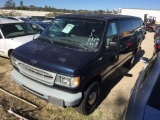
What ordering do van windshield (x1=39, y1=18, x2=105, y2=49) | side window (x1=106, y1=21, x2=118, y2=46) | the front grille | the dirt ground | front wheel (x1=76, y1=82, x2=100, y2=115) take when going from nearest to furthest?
the front grille, front wheel (x1=76, y1=82, x2=100, y2=115), the dirt ground, van windshield (x1=39, y1=18, x2=105, y2=49), side window (x1=106, y1=21, x2=118, y2=46)

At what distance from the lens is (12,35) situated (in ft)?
21.2

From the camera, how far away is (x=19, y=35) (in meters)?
6.57

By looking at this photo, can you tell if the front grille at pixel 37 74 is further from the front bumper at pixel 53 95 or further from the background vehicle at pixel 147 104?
the background vehicle at pixel 147 104

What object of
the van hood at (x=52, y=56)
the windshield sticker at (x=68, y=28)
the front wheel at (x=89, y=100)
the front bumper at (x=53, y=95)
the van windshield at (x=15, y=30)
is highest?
the windshield sticker at (x=68, y=28)

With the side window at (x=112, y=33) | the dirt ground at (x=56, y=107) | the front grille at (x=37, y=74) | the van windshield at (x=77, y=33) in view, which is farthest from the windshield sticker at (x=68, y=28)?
the dirt ground at (x=56, y=107)

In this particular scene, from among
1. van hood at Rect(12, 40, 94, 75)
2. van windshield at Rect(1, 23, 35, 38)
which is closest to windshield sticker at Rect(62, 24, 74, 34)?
van hood at Rect(12, 40, 94, 75)

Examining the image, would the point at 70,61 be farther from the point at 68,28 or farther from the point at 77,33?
the point at 68,28

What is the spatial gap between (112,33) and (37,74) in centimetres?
209

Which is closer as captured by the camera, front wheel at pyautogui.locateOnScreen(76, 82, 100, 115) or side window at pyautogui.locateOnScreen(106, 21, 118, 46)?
front wheel at pyautogui.locateOnScreen(76, 82, 100, 115)

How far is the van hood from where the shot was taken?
3113mm

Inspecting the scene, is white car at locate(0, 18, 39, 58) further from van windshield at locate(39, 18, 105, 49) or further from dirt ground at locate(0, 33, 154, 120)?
van windshield at locate(39, 18, 105, 49)

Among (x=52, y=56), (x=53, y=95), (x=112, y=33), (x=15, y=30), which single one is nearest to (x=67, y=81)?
(x=53, y=95)

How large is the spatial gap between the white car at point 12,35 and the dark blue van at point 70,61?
6.53ft

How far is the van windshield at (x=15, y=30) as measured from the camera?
642cm
